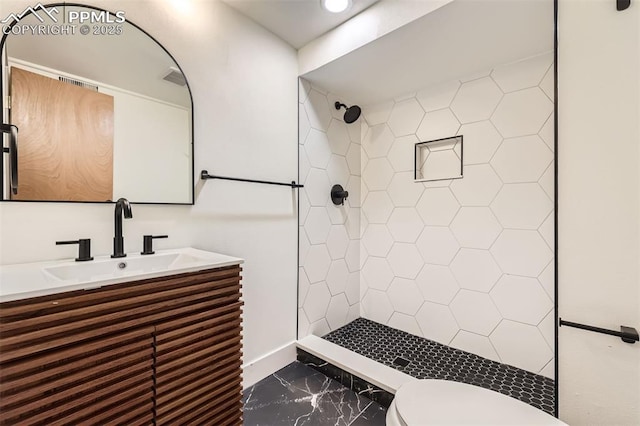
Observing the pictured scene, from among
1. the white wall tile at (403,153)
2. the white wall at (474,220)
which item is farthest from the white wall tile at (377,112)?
the white wall tile at (403,153)

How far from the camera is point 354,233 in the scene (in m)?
2.28

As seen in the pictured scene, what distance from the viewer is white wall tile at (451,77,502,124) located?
1681mm

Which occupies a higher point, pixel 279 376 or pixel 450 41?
pixel 450 41

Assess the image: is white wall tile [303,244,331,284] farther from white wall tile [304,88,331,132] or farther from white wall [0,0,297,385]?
white wall tile [304,88,331,132]

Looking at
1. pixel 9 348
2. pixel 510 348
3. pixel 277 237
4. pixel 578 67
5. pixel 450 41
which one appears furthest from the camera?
pixel 277 237

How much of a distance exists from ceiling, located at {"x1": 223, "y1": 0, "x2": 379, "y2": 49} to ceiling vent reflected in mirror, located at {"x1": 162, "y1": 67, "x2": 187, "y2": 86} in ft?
1.68

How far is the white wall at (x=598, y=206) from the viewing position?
798mm

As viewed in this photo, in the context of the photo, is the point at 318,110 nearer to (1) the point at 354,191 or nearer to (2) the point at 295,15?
(2) the point at 295,15

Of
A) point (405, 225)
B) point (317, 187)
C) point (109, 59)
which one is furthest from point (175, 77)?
point (405, 225)

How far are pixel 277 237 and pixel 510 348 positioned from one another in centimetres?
151

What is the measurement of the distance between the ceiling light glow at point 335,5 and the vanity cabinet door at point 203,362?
140 centimetres

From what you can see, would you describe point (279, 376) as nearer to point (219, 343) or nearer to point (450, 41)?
point (219, 343)

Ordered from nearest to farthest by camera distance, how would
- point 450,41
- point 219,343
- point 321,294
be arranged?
1. point 219,343
2. point 450,41
3. point 321,294

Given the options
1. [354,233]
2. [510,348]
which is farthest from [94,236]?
[510,348]
